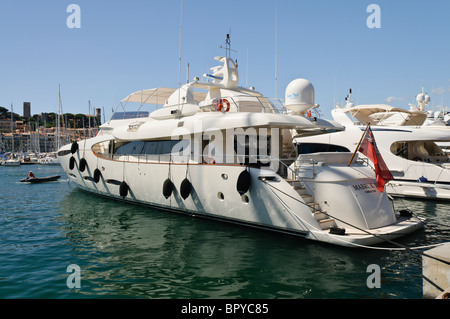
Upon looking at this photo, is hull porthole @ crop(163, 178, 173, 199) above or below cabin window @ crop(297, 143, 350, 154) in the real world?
below

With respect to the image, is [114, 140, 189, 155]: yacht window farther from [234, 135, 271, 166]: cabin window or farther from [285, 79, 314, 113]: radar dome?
[285, 79, 314, 113]: radar dome

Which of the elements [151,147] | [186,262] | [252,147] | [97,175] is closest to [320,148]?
[252,147]

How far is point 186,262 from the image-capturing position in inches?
280

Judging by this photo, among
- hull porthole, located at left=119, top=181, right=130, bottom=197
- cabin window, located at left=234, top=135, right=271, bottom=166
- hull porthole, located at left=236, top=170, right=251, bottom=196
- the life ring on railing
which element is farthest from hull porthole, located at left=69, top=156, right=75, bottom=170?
hull porthole, located at left=236, top=170, right=251, bottom=196

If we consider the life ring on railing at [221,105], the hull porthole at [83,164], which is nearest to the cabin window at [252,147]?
the life ring on railing at [221,105]

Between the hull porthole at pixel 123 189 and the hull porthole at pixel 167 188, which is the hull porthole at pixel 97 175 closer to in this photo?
the hull porthole at pixel 123 189

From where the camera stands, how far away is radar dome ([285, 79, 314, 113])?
1089 centimetres

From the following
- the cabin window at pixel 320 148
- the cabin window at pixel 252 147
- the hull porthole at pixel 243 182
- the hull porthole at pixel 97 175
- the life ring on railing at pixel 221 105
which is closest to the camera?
the hull porthole at pixel 243 182

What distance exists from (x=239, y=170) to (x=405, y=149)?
15.3 m

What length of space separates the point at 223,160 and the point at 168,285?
524cm

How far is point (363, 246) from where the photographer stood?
7.08 metres

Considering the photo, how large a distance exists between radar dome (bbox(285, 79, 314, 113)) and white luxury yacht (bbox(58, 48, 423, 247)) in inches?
1.4

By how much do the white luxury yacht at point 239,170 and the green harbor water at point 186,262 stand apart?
61 cm

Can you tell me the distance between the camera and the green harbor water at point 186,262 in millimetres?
5750
